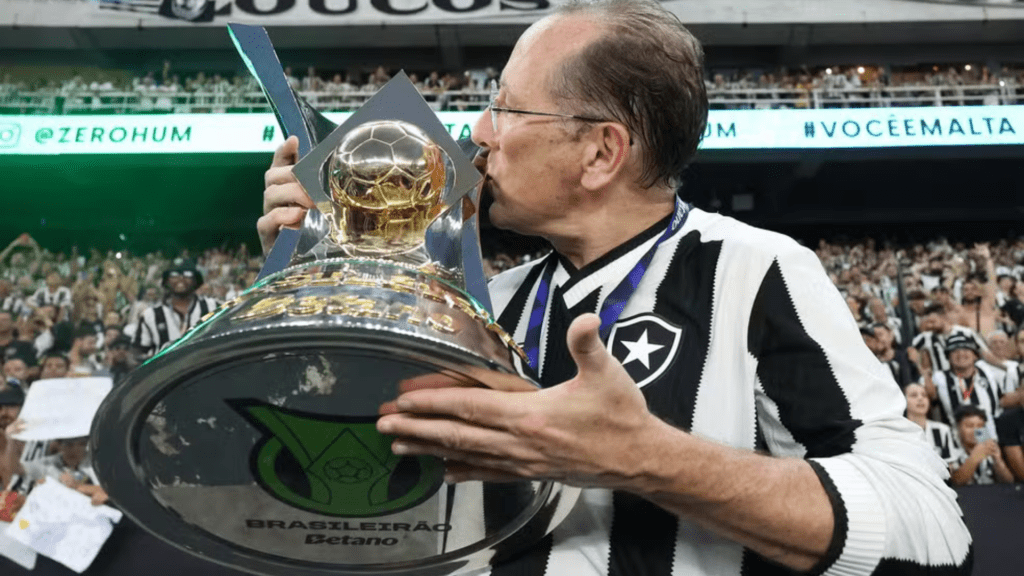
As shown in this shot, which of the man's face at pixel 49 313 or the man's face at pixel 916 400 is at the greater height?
the man's face at pixel 49 313

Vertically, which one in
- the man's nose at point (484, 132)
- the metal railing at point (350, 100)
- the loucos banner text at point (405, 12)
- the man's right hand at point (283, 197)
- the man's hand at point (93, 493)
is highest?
the loucos banner text at point (405, 12)

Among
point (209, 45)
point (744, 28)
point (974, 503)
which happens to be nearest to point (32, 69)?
point (209, 45)

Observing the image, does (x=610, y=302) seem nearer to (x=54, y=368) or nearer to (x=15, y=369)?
(x=54, y=368)

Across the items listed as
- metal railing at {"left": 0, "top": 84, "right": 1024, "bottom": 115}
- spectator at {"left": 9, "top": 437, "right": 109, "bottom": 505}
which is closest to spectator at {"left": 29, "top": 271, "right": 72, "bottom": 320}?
metal railing at {"left": 0, "top": 84, "right": 1024, "bottom": 115}

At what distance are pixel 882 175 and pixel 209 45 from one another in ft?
28.0

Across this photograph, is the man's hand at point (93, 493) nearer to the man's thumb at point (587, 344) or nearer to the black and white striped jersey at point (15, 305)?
the man's thumb at point (587, 344)

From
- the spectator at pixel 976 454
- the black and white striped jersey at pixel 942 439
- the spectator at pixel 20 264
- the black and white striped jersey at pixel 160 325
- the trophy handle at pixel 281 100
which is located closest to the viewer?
the trophy handle at pixel 281 100

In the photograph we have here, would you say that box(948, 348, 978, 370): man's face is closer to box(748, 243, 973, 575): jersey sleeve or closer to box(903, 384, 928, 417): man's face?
box(903, 384, 928, 417): man's face

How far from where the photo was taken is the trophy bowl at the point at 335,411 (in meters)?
0.43

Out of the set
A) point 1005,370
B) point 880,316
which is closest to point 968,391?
point 1005,370

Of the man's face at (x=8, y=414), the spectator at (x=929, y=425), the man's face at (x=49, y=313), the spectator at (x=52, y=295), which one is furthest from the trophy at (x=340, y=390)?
the spectator at (x=52, y=295)

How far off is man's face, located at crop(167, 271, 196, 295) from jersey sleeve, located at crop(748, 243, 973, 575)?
13.6ft

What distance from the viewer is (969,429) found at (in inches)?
124

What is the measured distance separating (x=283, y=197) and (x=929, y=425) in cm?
311
